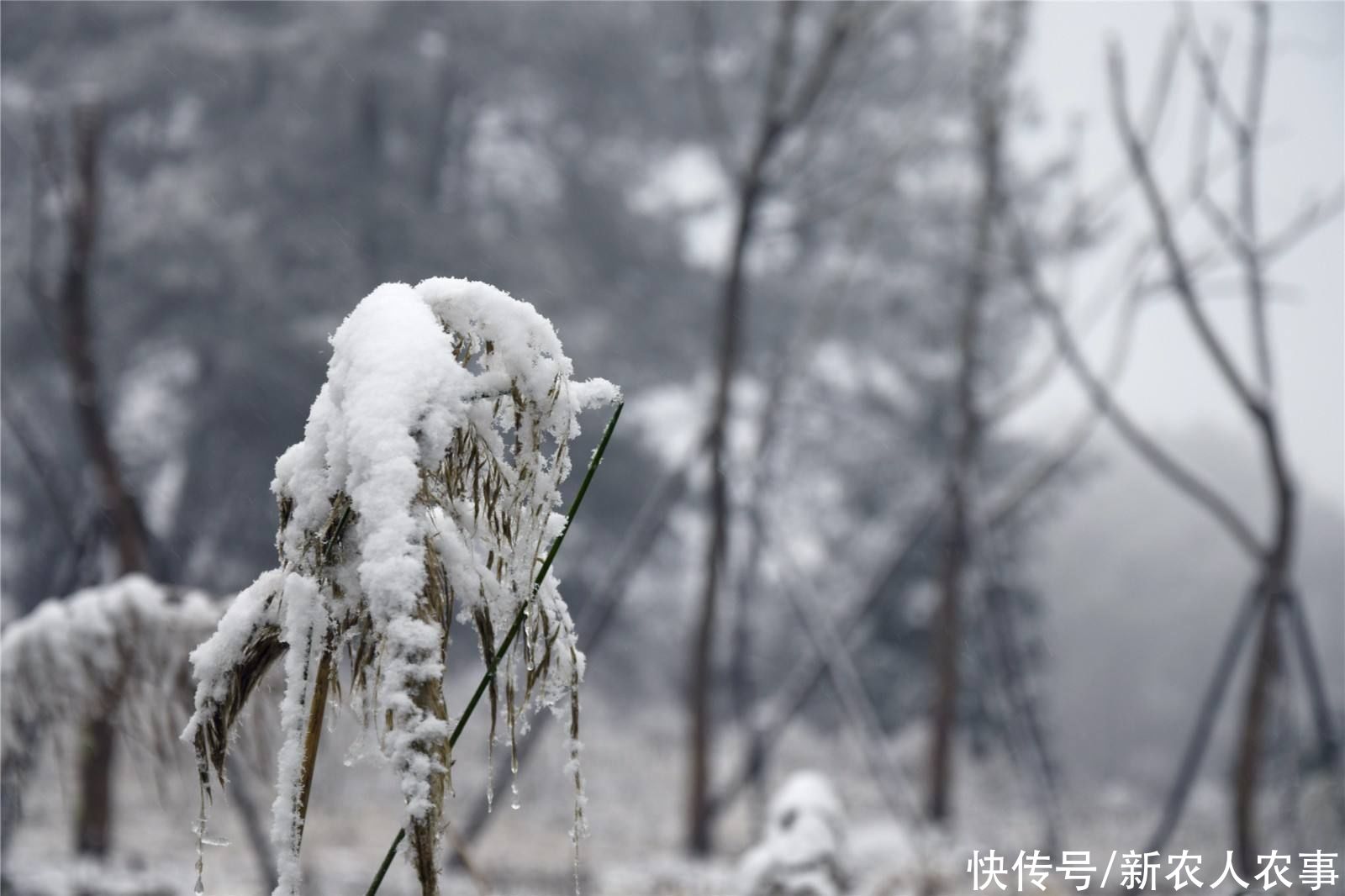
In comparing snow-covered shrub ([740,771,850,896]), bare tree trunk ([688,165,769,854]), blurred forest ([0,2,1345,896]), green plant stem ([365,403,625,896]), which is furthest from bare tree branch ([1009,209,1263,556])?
green plant stem ([365,403,625,896])

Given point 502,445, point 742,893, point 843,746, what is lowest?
point 742,893

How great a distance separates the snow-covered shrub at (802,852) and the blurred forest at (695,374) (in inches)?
2.9

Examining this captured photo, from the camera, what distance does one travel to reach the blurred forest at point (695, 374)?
16.7ft

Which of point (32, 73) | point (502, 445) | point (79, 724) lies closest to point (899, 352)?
point (32, 73)

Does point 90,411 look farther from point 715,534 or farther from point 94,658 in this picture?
point 715,534

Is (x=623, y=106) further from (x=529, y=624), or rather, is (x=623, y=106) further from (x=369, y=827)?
(x=529, y=624)

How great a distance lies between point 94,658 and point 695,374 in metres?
11.2

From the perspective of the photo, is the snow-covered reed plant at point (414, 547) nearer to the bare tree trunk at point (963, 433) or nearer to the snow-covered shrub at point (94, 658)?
the snow-covered shrub at point (94, 658)

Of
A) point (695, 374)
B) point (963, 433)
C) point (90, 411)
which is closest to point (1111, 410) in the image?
point (963, 433)

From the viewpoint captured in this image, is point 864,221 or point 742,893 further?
point 864,221

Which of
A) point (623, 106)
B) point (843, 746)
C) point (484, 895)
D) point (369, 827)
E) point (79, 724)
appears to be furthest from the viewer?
point (843, 746)

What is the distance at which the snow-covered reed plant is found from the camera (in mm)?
876

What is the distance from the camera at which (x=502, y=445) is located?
101 cm

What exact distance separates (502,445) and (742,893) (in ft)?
10.2
